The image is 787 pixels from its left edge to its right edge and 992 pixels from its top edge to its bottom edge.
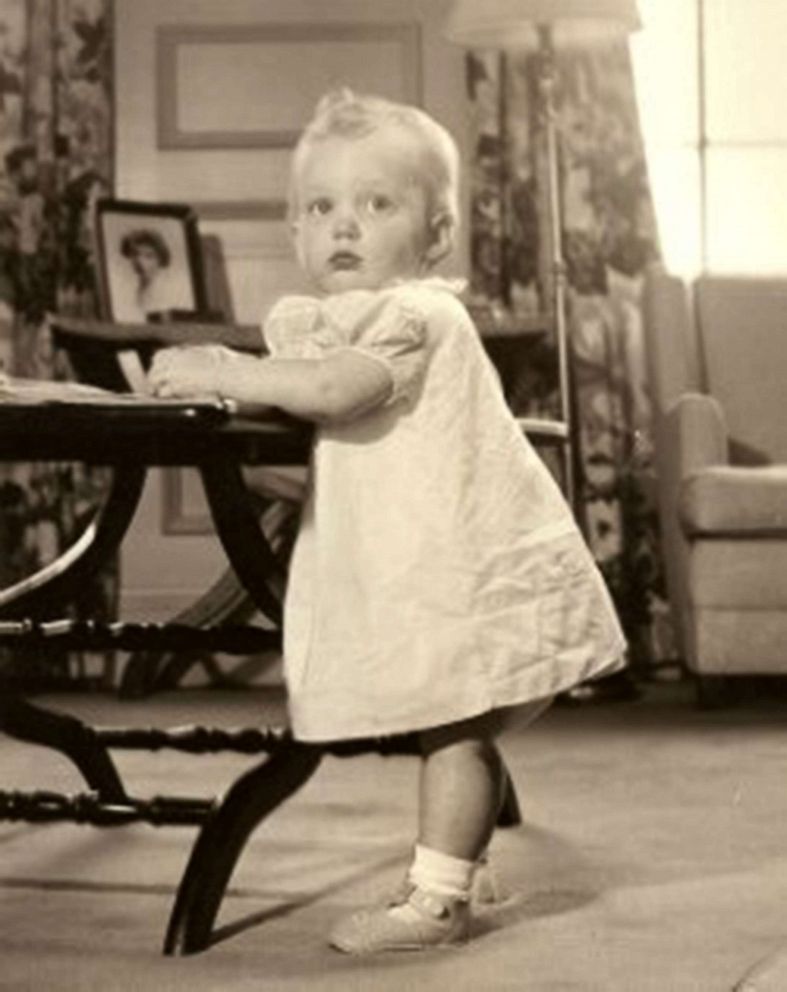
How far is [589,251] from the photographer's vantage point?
5.84 meters

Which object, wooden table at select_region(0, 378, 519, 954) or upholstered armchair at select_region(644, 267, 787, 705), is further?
upholstered armchair at select_region(644, 267, 787, 705)

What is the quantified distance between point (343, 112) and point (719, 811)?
4.60 ft

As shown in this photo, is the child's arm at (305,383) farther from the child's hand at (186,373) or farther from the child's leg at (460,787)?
the child's leg at (460,787)

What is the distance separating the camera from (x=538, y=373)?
19.0ft

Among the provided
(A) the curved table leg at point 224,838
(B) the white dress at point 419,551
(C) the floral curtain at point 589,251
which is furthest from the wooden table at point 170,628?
(C) the floral curtain at point 589,251

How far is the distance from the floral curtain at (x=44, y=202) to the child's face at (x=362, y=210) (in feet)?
10.9

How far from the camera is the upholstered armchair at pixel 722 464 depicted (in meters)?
4.88

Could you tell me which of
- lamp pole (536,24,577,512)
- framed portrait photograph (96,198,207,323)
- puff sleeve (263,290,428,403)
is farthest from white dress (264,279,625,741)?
framed portrait photograph (96,198,207,323)

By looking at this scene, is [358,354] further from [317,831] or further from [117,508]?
[317,831]

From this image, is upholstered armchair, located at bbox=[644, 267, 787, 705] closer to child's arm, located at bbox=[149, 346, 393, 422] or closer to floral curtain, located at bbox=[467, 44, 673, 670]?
floral curtain, located at bbox=[467, 44, 673, 670]

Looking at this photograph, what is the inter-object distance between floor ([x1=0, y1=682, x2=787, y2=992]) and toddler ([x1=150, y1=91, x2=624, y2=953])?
0.14m

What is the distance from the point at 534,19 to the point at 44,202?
130cm

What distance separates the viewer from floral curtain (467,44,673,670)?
19.1 ft

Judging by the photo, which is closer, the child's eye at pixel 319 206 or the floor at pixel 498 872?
the floor at pixel 498 872
